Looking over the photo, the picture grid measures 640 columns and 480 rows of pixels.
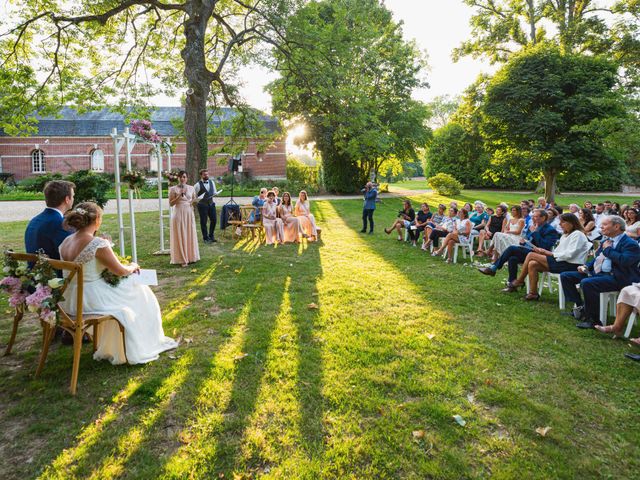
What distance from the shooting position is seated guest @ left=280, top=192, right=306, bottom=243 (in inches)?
461

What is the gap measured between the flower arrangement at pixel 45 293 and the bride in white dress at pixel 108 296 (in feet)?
1.03

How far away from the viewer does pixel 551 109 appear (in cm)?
2166

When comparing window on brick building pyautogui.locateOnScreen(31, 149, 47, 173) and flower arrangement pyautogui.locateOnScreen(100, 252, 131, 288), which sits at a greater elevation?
window on brick building pyautogui.locateOnScreen(31, 149, 47, 173)

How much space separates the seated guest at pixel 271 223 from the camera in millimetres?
11523

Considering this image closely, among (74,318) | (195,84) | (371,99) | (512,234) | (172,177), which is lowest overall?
(74,318)

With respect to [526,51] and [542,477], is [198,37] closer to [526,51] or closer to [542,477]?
[542,477]

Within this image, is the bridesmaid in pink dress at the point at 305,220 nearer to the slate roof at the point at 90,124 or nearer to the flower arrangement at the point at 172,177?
the flower arrangement at the point at 172,177

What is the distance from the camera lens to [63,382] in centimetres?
361

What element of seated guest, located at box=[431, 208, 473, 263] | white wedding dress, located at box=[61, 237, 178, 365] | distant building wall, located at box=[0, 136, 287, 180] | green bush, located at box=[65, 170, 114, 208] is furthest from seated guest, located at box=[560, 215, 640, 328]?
distant building wall, located at box=[0, 136, 287, 180]

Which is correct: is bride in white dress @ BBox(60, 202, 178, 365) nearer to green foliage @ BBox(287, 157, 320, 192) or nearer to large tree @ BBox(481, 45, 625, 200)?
large tree @ BBox(481, 45, 625, 200)

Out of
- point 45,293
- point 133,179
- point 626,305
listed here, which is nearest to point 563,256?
point 626,305

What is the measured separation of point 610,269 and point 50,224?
683cm

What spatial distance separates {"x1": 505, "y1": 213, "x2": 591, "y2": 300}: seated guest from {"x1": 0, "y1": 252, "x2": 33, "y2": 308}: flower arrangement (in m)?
6.61

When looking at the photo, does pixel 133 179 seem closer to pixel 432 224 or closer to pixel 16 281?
pixel 16 281
